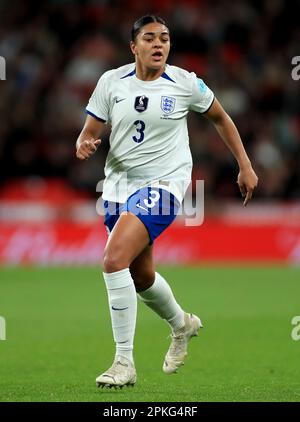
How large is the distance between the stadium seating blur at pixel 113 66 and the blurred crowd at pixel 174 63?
0.02 meters

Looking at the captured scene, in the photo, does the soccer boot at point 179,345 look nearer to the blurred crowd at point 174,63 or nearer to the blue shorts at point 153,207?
the blue shorts at point 153,207

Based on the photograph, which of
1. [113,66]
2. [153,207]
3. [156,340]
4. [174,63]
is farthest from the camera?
[174,63]

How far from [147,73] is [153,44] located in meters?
0.23

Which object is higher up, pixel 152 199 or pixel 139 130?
pixel 139 130

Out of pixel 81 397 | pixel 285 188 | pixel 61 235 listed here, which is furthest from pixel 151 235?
pixel 285 188

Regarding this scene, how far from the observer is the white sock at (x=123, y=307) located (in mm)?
6488

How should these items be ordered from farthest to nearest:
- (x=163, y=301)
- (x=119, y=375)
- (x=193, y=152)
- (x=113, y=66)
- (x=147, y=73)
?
1. (x=113, y=66)
2. (x=193, y=152)
3. (x=163, y=301)
4. (x=147, y=73)
5. (x=119, y=375)

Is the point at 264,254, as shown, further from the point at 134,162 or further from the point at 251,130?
the point at 134,162

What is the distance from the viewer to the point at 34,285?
13.9 meters

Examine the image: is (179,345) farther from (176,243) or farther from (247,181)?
(176,243)

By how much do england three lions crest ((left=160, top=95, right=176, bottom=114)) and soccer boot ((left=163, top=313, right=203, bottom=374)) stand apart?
153 cm

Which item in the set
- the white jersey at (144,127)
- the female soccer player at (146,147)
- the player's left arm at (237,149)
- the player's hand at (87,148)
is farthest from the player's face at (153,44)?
the player's hand at (87,148)

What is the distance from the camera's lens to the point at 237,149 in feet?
23.1

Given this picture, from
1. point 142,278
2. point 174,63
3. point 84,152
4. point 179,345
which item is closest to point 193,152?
A: point 174,63
